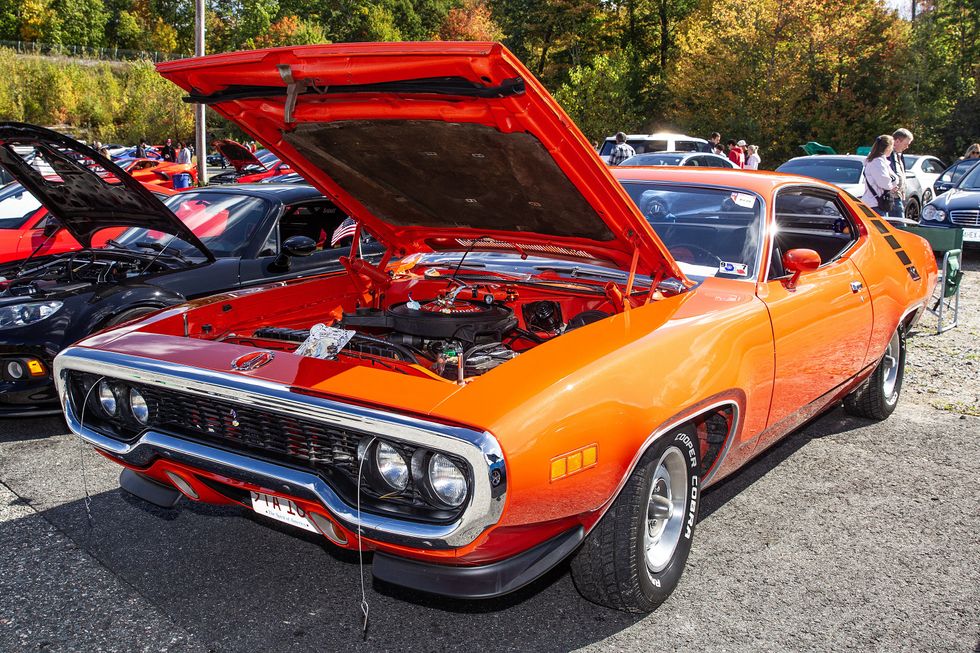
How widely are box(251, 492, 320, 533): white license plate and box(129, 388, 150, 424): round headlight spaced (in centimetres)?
59

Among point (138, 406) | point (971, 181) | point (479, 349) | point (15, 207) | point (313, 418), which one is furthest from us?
point (971, 181)

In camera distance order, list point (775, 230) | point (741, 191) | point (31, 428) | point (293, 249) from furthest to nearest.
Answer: point (293, 249) → point (31, 428) → point (741, 191) → point (775, 230)

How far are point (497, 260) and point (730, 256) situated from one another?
1.11 metres

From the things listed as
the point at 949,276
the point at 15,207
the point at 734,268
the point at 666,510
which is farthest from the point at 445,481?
the point at 15,207

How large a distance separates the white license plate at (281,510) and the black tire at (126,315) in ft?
8.18

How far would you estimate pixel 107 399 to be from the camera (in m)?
3.05

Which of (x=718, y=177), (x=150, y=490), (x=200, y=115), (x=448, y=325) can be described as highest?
(x=200, y=115)

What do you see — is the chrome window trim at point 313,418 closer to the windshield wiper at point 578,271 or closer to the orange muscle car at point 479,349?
the orange muscle car at point 479,349

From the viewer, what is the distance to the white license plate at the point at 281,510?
2.58 metres

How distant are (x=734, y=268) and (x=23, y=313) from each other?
3852 millimetres

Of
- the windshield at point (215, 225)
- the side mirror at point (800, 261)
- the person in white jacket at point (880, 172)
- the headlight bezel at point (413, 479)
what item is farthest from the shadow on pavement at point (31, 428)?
the person in white jacket at point (880, 172)

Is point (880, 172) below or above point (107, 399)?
above

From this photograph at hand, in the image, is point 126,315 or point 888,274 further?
point 126,315

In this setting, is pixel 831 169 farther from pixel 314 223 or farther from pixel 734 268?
pixel 734 268
